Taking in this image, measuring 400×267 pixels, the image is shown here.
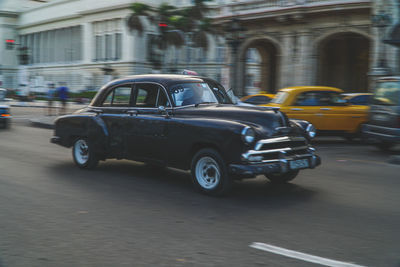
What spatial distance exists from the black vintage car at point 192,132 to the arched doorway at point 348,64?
22.9 meters

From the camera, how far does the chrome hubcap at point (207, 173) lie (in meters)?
6.37

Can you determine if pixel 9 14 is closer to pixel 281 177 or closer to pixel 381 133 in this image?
pixel 381 133

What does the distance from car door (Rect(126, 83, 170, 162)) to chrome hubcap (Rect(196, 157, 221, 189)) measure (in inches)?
28.7

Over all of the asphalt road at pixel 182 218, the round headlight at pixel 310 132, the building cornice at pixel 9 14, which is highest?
the building cornice at pixel 9 14

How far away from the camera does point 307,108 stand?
13359 millimetres

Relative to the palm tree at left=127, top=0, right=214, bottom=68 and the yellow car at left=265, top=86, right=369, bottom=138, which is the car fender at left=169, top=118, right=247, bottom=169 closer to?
the yellow car at left=265, top=86, right=369, bottom=138

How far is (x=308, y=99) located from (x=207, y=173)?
7.84m

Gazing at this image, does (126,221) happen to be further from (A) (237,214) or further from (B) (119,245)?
(A) (237,214)

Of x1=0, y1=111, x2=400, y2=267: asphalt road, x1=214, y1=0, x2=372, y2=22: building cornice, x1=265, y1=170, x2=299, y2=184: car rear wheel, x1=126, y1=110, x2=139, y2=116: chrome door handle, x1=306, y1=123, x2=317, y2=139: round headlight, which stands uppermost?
x1=214, y1=0, x2=372, y2=22: building cornice

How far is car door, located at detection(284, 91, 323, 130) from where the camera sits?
13312 mm

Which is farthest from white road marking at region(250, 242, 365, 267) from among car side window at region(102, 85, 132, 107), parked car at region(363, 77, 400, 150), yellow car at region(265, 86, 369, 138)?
yellow car at region(265, 86, 369, 138)

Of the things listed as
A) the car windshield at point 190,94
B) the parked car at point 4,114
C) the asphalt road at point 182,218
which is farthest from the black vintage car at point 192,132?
the parked car at point 4,114

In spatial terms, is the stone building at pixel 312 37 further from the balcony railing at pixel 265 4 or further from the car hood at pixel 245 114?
the car hood at pixel 245 114

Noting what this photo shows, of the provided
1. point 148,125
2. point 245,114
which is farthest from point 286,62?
point 245,114
